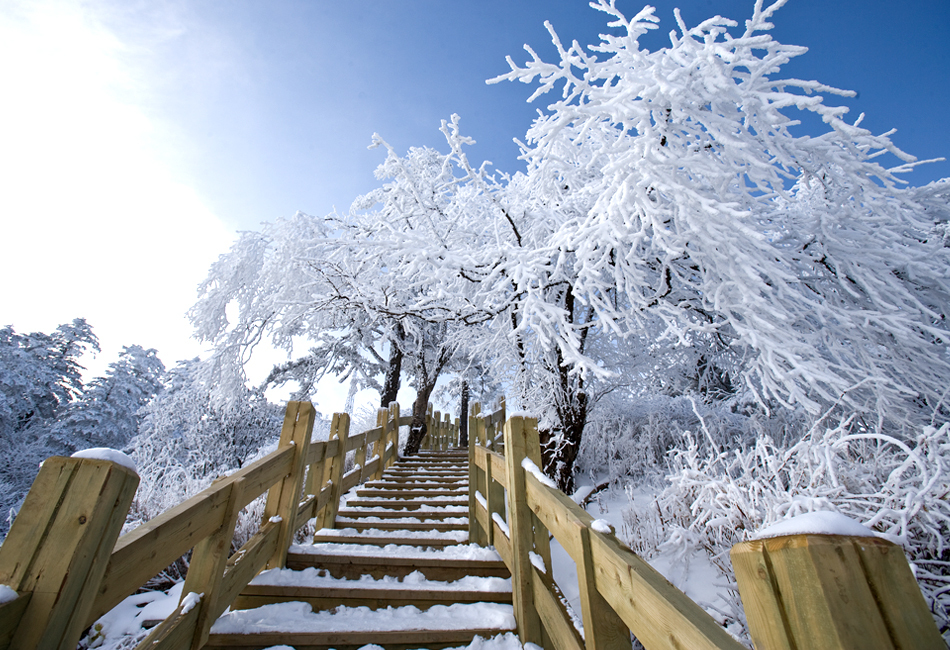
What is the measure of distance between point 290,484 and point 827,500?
361 cm

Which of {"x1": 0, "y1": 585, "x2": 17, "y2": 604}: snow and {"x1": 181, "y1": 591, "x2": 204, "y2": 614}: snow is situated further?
{"x1": 181, "y1": 591, "x2": 204, "y2": 614}: snow

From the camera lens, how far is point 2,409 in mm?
14461

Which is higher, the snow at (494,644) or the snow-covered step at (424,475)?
the snow-covered step at (424,475)

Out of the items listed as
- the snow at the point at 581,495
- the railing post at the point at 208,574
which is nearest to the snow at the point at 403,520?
the snow at the point at 581,495

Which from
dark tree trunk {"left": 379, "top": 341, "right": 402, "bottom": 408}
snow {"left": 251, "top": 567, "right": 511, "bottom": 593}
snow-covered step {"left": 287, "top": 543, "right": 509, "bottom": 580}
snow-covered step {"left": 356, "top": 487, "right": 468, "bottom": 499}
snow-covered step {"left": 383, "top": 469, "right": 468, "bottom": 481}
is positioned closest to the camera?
snow {"left": 251, "top": 567, "right": 511, "bottom": 593}

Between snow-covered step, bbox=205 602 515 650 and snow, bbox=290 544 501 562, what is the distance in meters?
0.57

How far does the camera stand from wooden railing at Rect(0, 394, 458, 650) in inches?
45.5

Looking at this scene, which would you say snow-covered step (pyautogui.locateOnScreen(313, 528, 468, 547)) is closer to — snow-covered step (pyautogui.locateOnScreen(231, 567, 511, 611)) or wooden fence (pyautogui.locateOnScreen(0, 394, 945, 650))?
wooden fence (pyautogui.locateOnScreen(0, 394, 945, 650))

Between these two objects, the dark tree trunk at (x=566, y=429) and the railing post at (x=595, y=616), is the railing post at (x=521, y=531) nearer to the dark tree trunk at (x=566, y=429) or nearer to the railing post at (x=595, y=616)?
the railing post at (x=595, y=616)

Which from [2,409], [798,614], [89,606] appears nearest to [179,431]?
[2,409]

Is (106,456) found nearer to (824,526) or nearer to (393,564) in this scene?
(824,526)

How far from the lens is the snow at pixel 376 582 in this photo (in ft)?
9.27

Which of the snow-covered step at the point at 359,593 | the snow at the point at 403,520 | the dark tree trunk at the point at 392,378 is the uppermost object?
the dark tree trunk at the point at 392,378

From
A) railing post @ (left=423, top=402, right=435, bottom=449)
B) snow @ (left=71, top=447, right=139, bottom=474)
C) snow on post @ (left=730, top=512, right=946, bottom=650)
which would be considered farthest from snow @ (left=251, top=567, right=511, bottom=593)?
railing post @ (left=423, top=402, right=435, bottom=449)
